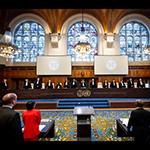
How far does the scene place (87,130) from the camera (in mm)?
5891

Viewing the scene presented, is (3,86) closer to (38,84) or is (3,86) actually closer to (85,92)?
(38,84)

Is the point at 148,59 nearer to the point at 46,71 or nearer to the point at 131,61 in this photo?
the point at 131,61

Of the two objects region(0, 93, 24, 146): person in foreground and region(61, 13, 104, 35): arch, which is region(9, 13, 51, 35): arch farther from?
region(0, 93, 24, 146): person in foreground

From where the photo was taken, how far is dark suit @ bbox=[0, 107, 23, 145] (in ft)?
7.46

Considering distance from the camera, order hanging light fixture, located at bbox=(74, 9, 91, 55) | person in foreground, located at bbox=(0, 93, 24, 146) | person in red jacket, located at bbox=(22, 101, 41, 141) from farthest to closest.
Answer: hanging light fixture, located at bbox=(74, 9, 91, 55) < person in red jacket, located at bbox=(22, 101, 41, 141) < person in foreground, located at bbox=(0, 93, 24, 146)

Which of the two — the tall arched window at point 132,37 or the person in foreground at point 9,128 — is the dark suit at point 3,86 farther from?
the person in foreground at point 9,128

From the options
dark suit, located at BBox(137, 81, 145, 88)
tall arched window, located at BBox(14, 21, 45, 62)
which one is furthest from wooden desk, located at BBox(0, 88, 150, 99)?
tall arched window, located at BBox(14, 21, 45, 62)

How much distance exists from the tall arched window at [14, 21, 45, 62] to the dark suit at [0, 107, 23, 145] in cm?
1486

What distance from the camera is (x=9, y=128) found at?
7.59 ft

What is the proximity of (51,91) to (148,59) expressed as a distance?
26.7 feet

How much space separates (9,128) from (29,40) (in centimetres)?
1543

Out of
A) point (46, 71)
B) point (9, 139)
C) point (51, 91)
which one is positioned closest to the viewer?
point (9, 139)
